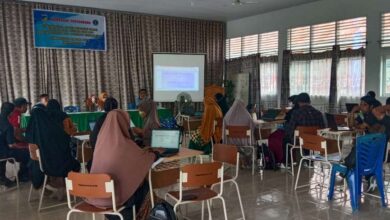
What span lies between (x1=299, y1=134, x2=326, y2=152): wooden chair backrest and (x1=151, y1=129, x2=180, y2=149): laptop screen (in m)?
1.72

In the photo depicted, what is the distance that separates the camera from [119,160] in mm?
2760

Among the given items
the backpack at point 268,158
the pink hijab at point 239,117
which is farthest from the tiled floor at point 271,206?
the pink hijab at point 239,117

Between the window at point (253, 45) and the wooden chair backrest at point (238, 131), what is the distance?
15.6 feet

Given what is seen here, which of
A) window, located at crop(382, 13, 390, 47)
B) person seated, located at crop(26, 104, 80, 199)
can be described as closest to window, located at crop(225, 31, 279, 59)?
window, located at crop(382, 13, 390, 47)

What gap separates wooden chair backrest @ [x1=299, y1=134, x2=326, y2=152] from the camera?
417 centimetres

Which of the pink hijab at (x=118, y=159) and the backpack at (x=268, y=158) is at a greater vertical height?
the pink hijab at (x=118, y=159)

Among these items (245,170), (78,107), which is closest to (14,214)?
(245,170)

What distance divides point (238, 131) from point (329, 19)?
177 inches

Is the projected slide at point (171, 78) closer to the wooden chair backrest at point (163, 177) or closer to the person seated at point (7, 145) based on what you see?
the person seated at point (7, 145)

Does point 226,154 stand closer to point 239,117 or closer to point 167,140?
point 167,140

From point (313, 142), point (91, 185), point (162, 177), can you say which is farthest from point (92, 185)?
point (313, 142)

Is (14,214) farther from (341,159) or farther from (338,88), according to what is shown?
(338,88)

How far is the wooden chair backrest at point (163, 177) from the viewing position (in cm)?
339

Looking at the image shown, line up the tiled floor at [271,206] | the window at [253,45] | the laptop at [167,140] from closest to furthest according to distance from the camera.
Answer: the laptop at [167,140], the tiled floor at [271,206], the window at [253,45]
